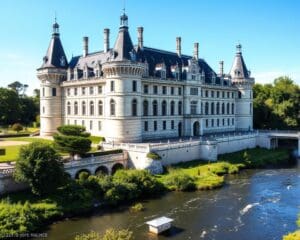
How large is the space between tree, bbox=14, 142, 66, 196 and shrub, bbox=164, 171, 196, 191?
12.6 m

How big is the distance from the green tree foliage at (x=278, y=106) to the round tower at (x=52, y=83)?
42.2 meters

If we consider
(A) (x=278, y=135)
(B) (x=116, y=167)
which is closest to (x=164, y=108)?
(B) (x=116, y=167)

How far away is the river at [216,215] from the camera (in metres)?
26.2

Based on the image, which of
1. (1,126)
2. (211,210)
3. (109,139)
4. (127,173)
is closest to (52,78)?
(109,139)

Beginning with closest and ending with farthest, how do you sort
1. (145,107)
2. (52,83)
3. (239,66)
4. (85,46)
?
(145,107) → (52,83) → (85,46) → (239,66)

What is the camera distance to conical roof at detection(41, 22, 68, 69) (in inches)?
2343

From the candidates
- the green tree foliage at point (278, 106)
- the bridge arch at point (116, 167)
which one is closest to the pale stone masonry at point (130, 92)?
the bridge arch at point (116, 167)

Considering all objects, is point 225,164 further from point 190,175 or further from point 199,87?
point 199,87

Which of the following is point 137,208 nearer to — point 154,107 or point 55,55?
point 154,107

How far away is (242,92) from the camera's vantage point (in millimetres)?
71188

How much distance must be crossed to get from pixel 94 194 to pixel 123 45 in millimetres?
23175

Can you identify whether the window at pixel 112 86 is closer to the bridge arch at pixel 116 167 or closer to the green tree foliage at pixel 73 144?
the green tree foliage at pixel 73 144

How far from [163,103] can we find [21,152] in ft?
96.0

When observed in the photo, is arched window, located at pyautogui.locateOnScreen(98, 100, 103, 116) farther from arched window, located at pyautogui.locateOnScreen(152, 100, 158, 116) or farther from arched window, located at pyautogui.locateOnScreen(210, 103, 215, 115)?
arched window, located at pyautogui.locateOnScreen(210, 103, 215, 115)
